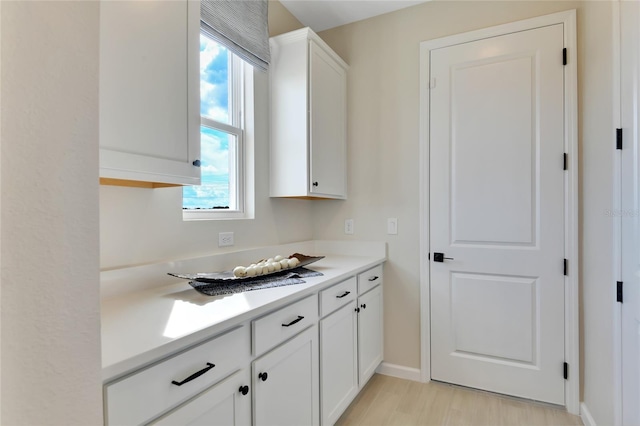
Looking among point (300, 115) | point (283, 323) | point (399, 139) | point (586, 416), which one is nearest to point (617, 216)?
point (586, 416)

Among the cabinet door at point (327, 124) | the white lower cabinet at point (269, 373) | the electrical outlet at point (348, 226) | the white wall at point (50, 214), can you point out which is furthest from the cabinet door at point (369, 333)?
the white wall at point (50, 214)

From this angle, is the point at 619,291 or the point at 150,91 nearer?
the point at 150,91

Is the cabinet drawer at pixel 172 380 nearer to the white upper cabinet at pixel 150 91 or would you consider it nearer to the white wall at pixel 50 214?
the white wall at pixel 50 214

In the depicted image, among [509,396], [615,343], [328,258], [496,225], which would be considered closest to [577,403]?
[509,396]

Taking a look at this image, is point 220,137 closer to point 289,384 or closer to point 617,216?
point 289,384

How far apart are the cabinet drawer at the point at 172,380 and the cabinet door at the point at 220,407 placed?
0.07 ft

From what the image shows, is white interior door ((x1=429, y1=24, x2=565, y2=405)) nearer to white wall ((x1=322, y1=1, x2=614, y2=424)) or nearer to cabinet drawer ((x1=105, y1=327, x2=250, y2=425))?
white wall ((x1=322, y1=1, x2=614, y2=424))

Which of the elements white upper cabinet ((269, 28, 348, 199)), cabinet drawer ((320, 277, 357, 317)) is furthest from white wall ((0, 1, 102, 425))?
white upper cabinet ((269, 28, 348, 199))

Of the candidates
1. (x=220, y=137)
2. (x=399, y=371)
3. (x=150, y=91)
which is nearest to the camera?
(x=150, y=91)

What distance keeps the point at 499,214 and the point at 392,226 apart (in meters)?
0.71

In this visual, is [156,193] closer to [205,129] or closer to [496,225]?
[205,129]

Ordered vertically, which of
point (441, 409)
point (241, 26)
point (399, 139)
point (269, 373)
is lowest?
point (441, 409)

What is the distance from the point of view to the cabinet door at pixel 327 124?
219cm

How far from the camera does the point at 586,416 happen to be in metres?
1.88
